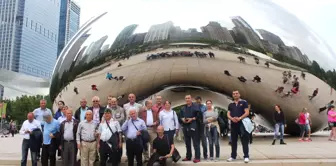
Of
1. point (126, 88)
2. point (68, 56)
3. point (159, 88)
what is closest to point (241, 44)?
point (159, 88)

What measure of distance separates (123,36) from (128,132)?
3.31 metres

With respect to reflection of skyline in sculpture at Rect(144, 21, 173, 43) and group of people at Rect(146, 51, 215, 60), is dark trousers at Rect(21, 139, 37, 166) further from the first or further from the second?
reflection of skyline in sculpture at Rect(144, 21, 173, 43)

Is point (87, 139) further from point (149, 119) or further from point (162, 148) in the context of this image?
point (162, 148)

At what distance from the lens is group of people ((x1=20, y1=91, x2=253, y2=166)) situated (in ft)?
20.1

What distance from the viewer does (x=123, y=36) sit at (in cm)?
888

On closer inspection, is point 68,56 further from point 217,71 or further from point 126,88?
point 217,71

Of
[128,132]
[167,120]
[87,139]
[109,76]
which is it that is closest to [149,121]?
[167,120]

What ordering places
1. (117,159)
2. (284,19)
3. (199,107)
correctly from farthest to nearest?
(284,19)
(199,107)
(117,159)

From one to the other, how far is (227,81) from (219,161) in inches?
130

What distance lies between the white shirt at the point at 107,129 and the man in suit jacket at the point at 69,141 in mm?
531

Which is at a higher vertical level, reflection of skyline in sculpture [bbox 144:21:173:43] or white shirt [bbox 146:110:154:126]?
reflection of skyline in sculpture [bbox 144:21:173:43]

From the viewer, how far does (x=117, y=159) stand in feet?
20.2

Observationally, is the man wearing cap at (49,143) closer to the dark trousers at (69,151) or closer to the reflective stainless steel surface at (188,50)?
the dark trousers at (69,151)

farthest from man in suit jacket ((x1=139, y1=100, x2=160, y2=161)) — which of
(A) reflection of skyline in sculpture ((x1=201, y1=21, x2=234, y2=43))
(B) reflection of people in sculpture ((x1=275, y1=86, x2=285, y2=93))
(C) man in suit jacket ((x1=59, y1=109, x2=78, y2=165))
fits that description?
(B) reflection of people in sculpture ((x1=275, y1=86, x2=285, y2=93))
